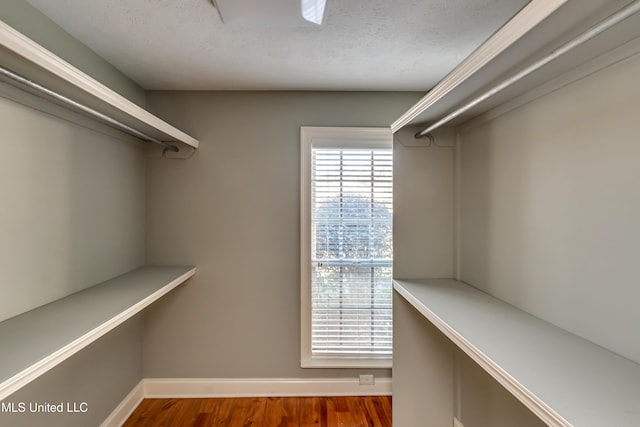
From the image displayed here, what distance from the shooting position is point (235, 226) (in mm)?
2203

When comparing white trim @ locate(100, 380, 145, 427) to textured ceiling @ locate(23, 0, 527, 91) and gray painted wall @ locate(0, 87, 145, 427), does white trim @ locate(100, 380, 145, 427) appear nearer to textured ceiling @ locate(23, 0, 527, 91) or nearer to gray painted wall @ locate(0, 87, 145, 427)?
gray painted wall @ locate(0, 87, 145, 427)

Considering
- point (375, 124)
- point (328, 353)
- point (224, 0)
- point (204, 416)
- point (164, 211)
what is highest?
point (224, 0)

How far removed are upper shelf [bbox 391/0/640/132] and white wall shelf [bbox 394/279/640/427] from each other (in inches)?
33.9

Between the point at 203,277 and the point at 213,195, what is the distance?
612mm

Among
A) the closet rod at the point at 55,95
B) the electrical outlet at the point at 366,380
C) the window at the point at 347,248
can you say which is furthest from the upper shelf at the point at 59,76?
the electrical outlet at the point at 366,380

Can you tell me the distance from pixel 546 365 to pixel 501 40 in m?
0.89

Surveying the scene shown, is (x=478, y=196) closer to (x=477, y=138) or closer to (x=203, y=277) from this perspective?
(x=477, y=138)

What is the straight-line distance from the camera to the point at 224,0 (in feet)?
3.87

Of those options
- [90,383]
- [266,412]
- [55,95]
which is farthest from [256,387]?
[55,95]

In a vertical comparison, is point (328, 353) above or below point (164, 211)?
below

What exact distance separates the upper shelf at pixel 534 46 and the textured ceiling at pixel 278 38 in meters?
0.41

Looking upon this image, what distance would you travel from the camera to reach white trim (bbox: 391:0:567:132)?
0.66m

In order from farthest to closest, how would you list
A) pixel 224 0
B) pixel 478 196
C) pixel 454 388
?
pixel 454 388, pixel 478 196, pixel 224 0

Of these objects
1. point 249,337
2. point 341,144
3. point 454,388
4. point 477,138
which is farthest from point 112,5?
point 454,388
